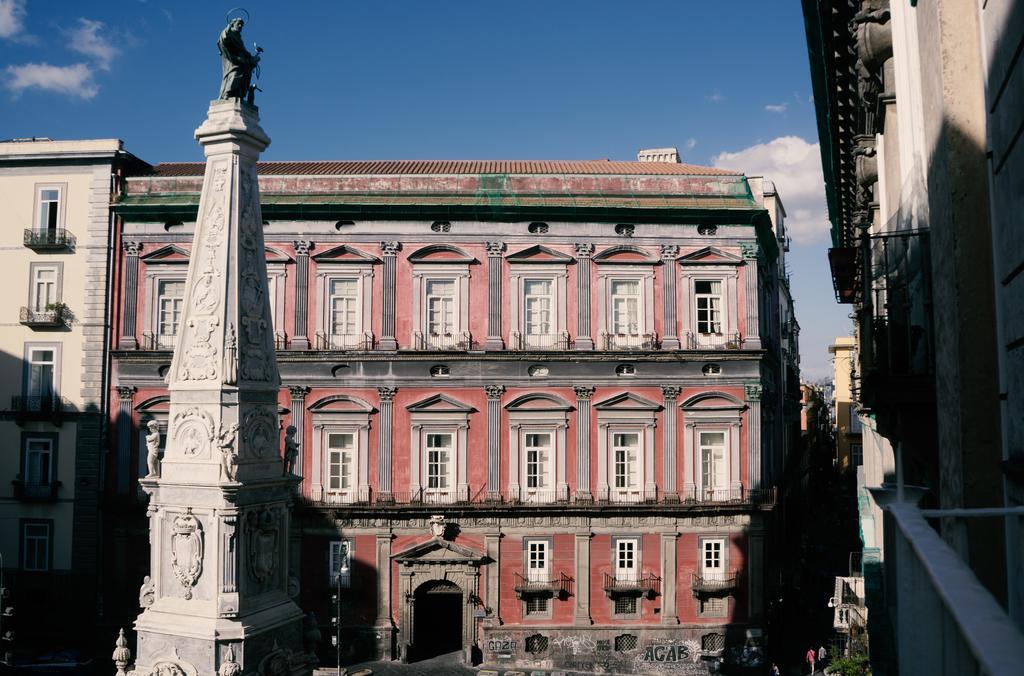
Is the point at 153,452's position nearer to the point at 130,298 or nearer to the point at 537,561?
the point at 537,561

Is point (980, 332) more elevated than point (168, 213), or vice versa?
point (168, 213)

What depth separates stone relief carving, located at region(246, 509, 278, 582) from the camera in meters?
14.1

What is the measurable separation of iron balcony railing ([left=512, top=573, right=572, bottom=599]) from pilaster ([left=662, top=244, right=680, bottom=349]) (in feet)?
28.9

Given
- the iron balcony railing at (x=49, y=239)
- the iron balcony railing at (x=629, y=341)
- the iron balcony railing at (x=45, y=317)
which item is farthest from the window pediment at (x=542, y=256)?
the iron balcony railing at (x=45, y=317)

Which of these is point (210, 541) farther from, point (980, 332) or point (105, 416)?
point (105, 416)

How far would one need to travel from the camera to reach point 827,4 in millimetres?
13148

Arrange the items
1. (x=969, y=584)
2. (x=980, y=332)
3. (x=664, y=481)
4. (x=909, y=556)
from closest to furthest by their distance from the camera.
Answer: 1. (x=969, y=584)
2. (x=909, y=556)
3. (x=980, y=332)
4. (x=664, y=481)

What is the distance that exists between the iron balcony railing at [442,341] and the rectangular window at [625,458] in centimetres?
617

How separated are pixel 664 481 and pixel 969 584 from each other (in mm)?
28614

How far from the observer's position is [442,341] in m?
30.9

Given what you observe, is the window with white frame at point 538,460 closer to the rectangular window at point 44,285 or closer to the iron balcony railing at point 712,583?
the iron balcony railing at point 712,583

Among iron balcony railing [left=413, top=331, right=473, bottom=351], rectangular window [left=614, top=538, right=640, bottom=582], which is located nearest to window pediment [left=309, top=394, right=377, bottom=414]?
iron balcony railing [left=413, top=331, right=473, bottom=351]

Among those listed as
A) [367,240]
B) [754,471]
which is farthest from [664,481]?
[367,240]

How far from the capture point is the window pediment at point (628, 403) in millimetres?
30625
